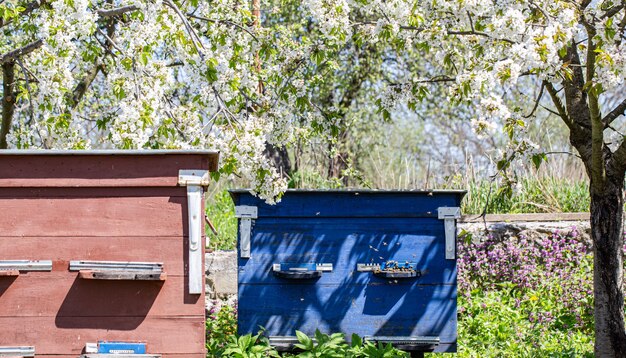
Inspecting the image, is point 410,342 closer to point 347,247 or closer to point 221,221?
point 347,247

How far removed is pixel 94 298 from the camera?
13.1ft

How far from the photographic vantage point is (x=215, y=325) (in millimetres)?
6988

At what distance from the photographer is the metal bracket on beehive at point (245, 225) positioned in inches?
212

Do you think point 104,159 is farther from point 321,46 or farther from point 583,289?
point 583,289

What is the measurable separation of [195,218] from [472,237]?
4.70 meters

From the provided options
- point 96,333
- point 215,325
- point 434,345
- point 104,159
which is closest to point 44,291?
point 96,333

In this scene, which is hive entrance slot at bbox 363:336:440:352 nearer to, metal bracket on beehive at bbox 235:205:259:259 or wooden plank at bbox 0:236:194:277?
metal bracket on beehive at bbox 235:205:259:259

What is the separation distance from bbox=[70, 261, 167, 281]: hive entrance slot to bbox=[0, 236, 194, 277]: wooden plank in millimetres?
38

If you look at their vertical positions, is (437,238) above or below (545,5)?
below

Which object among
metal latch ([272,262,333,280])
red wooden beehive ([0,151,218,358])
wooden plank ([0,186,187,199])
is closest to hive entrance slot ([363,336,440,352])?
metal latch ([272,262,333,280])

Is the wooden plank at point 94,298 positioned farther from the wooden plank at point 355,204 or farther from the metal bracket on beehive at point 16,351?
the wooden plank at point 355,204

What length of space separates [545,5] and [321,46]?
1.72m

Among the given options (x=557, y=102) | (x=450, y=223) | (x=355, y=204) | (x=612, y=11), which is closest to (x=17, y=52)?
(x=355, y=204)

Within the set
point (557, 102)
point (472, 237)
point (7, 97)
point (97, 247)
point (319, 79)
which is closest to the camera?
point (97, 247)
